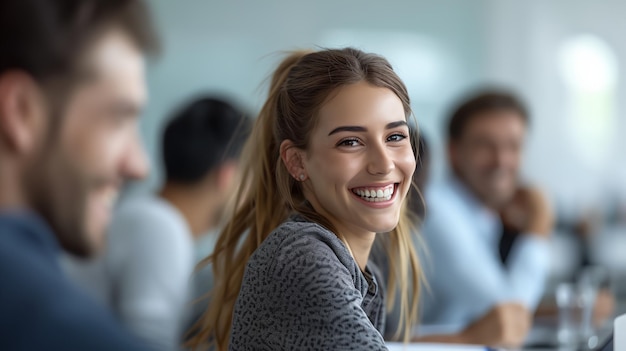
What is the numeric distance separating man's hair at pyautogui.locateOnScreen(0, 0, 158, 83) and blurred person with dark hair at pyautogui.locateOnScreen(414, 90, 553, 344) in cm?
133

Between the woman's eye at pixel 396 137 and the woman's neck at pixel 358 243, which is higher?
the woman's eye at pixel 396 137

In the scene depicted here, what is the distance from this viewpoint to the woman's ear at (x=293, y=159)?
2.72ft

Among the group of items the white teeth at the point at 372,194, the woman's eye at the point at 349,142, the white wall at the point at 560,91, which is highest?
the woman's eye at the point at 349,142

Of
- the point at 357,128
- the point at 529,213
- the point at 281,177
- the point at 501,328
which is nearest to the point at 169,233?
the point at 501,328

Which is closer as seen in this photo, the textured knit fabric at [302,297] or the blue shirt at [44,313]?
the blue shirt at [44,313]

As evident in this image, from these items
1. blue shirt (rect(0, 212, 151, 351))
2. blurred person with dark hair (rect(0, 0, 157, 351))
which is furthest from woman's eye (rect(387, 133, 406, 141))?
blue shirt (rect(0, 212, 151, 351))

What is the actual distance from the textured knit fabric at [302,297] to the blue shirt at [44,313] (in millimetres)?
267

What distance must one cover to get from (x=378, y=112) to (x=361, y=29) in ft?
13.1

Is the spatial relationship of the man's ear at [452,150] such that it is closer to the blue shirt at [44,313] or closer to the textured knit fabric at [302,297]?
the textured knit fabric at [302,297]

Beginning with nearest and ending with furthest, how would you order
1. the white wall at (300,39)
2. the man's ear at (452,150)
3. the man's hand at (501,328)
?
the man's hand at (501,328) < the man's ear at (452,150) < the white wall at (300,39)

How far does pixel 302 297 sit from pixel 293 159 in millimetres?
150

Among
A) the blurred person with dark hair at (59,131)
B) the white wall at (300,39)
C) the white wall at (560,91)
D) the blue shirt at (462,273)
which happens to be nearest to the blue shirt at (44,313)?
the blurred person with dark hair at (59,131)

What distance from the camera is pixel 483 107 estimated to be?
2.27 meters

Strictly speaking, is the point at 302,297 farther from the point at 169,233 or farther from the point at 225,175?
the point at 225,175
